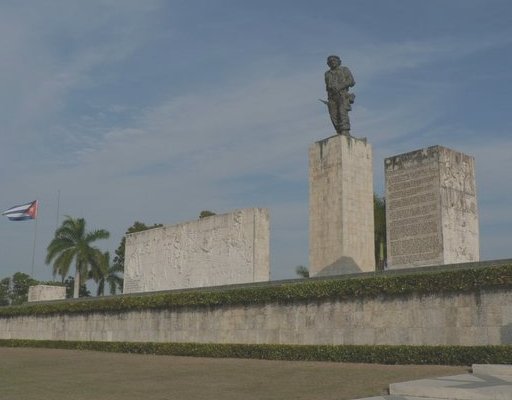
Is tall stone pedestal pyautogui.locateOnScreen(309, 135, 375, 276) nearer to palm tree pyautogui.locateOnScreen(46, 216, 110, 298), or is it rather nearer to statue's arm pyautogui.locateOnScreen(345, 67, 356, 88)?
statue's arm pyautogui.locateOnScreen(345, 67, 356, 88)

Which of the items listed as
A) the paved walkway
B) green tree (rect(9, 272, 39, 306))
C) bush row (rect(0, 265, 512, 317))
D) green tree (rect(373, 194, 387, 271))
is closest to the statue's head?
bush row (rect(0, 265, 512, 317))

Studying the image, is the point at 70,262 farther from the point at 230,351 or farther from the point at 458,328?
the point at 458,328

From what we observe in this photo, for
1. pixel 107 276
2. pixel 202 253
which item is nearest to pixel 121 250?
pixel 107 276

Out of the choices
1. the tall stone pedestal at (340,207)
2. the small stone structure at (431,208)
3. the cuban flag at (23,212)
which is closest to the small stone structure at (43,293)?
the cuban flag at (23,212)

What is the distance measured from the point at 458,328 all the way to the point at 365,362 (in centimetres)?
182

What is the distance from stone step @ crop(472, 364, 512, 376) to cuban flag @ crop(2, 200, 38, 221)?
24202 mm

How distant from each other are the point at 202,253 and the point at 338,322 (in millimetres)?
8284

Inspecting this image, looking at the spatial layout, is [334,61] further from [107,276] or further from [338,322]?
[107,276]

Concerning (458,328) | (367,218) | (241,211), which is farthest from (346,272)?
(241,211)

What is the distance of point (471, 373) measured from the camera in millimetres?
9078

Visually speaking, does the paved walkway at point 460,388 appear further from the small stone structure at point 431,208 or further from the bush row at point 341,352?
the small stone structure at point 431,208

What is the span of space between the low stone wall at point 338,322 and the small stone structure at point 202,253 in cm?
261

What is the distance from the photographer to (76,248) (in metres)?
34.6

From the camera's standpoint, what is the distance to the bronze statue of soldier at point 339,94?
15.8 metres
